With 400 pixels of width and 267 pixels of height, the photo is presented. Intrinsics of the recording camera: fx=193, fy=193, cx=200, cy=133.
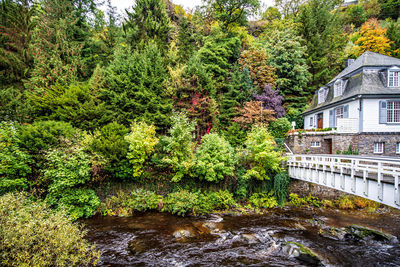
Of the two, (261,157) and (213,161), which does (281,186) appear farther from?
(213,161)

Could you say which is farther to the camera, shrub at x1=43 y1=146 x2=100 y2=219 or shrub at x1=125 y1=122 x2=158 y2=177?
shrub at x1=125 y1=122 x2=158 y2=177

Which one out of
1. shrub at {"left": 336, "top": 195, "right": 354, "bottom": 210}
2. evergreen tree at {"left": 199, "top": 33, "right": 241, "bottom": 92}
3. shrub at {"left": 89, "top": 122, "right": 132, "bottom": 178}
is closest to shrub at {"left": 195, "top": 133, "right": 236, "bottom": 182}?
shrub at {"left": 89, "top": 122, "right": 132, "bottom": 178}

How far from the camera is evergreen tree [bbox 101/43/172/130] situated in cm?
1692

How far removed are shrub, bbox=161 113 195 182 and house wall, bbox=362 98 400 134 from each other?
1488 cm

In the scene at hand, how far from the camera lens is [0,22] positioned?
65.0ft

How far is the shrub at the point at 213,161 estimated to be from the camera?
13.9 meters

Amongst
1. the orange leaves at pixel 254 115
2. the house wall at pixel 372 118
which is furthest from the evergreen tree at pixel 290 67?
the house wall at pixel 372 118

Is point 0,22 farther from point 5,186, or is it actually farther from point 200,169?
point 200,169

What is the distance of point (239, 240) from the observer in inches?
404

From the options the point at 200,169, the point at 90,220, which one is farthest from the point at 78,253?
the point at 200,169

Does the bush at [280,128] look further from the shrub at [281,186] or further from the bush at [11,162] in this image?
the bush at [11,162]

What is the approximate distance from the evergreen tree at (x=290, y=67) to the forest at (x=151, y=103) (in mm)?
165

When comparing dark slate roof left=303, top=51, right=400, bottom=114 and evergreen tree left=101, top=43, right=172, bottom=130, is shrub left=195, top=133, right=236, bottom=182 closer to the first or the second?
evergreen tree left=101, top=43, right=172, bottom=130

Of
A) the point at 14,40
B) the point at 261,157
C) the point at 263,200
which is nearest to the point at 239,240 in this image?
the point at 263,200
